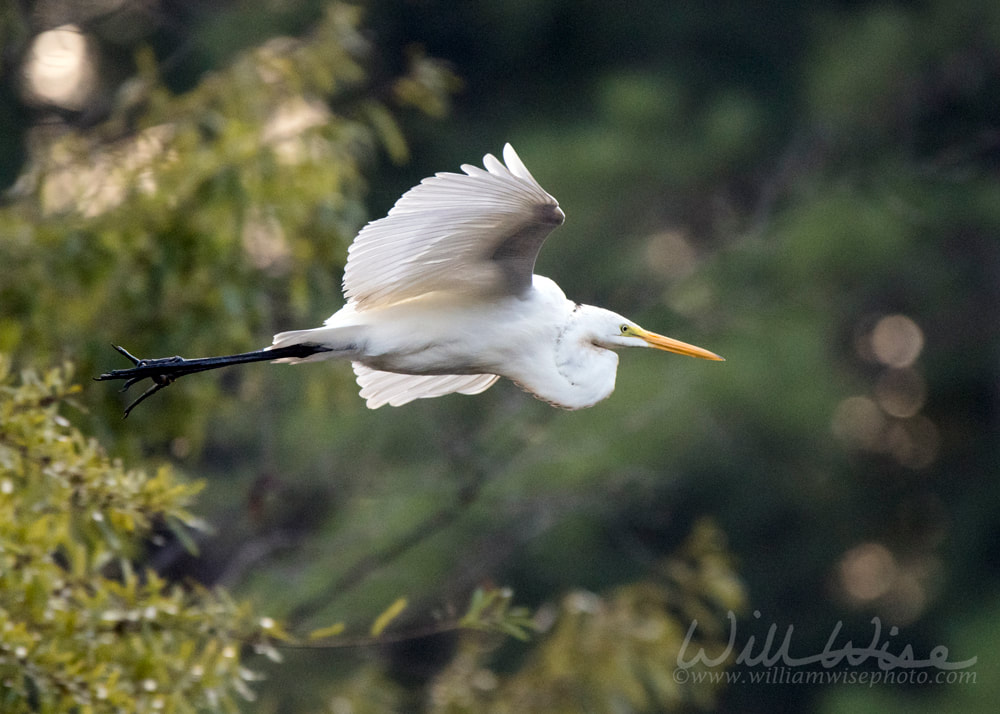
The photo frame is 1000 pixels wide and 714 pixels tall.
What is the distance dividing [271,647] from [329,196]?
4.80ft

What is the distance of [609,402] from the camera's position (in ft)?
24.4

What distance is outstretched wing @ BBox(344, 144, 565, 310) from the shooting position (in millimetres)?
2418

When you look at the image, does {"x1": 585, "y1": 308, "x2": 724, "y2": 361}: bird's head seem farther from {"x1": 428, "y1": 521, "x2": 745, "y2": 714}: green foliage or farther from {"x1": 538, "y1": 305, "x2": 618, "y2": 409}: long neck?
{"x1": 428, "y1": 521, "x2": 745, "y2": 714}: green foliage

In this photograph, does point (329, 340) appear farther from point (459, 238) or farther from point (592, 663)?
point (592, 663)

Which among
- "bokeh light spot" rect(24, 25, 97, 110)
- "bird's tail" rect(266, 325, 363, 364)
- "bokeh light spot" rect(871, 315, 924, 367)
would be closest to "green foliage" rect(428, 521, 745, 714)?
"bird's tail" rect(266, 325, 363, 364)

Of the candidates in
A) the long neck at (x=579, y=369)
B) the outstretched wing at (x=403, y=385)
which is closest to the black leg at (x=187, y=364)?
the outstretched wing at (x=403, y=385)

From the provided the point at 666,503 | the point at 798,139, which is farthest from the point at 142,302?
the point at 798,139

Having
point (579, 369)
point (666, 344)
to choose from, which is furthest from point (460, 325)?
point (666, 344)

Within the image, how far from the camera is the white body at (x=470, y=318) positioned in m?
2.59

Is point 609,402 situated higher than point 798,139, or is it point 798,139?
point 798,139

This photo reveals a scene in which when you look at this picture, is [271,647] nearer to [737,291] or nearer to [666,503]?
[737,291]

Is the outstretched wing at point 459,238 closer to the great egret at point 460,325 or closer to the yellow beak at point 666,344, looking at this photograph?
the great egret at point 460,325

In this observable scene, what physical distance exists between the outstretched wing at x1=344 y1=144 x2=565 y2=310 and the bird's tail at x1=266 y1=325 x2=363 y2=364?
8 centimetres

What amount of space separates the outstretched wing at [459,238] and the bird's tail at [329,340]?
82 mm
